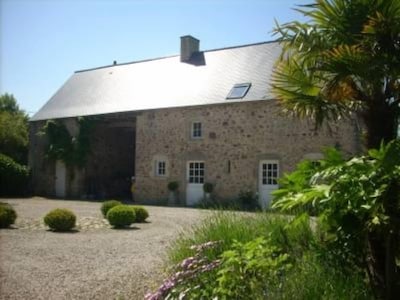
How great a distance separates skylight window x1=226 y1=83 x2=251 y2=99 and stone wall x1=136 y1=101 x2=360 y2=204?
363 millimetres

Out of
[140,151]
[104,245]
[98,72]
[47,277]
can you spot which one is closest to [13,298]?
[47,277]

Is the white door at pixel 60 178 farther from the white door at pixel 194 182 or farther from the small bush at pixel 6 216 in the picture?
the small bush at pixel 6 216

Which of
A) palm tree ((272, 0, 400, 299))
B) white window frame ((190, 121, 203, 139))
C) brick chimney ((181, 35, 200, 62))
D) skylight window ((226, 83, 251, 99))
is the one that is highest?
brick chimney ((181, 35, 200, 62))

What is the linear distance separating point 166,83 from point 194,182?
5144 mm

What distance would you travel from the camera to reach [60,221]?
921cm

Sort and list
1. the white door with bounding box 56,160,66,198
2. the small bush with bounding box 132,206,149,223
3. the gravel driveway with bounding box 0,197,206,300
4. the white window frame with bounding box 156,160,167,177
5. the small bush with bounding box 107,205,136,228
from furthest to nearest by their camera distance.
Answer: the white door with bounding box 56,160,66,198 < the white window frame with bounding box 156,160,167,177 < the small bush with bounding box 132,206,149,223 < the small bush with bounding box 107,205,136,228 < the gravel driveway with bounding box 0,197,206,300

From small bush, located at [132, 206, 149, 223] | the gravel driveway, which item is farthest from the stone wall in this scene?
the gravel driveway

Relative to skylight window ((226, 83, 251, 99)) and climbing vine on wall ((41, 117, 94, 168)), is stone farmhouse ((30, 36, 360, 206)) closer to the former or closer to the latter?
skylight window ((226, 83, 251, 99))

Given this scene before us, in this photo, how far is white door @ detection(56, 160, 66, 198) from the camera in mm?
21203

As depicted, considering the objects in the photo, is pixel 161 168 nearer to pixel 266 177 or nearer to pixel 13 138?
pixel 266 177

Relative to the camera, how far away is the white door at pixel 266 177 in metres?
15.2

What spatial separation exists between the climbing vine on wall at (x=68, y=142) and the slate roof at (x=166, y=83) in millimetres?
649

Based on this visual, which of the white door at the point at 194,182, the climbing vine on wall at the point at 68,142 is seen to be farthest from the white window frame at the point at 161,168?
the climbing vine on wall at the point at 68,142

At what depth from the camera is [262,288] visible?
11.1 feet
